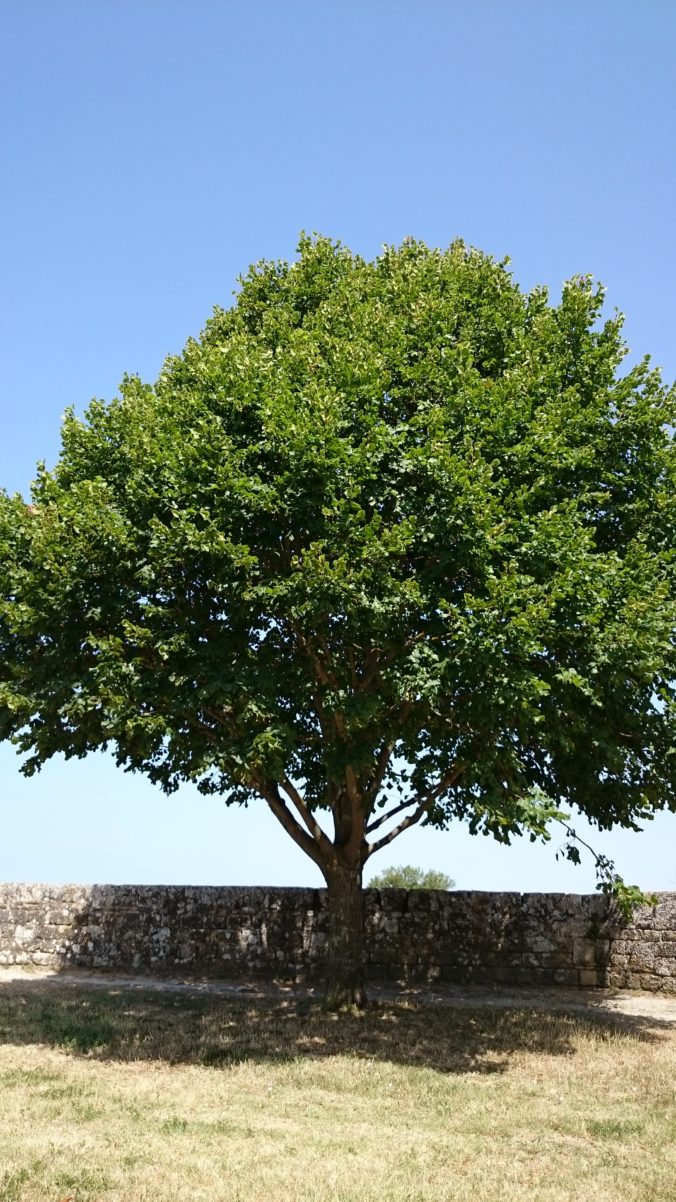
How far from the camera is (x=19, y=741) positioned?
15.4 meters

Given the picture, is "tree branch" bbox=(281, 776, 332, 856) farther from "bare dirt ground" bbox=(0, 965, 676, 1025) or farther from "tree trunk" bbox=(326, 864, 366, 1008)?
"bare dirt ground" bbox=(0, 965, 676, 1025)

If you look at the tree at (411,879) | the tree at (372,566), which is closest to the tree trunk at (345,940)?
the tree at (372,566)

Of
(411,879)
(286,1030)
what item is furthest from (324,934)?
(411,879)

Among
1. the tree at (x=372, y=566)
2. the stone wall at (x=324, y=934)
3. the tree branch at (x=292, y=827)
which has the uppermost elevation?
the tree at (x=372, y=566)

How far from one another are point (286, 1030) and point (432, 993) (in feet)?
16.8

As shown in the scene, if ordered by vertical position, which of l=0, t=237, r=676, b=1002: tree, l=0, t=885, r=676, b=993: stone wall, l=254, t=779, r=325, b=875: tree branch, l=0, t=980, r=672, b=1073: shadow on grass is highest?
l=0, t=237, r=676, b=1002: tree

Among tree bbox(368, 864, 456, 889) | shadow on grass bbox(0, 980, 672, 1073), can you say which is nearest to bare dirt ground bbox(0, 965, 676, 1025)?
shadow on grass bbox(0, 980, 672, 1073)

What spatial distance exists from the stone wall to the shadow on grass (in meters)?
2.54

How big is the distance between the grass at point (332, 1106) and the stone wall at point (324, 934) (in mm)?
2977

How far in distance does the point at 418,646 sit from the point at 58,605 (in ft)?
18.6

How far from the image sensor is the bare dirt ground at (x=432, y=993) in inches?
690

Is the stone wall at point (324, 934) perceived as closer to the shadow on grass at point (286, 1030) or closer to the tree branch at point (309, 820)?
the shadow on grass at point (286, 1030)

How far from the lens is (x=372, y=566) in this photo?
43.1 ft

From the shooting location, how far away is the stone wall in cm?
1922
